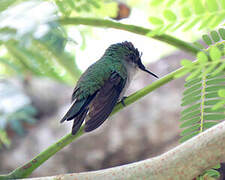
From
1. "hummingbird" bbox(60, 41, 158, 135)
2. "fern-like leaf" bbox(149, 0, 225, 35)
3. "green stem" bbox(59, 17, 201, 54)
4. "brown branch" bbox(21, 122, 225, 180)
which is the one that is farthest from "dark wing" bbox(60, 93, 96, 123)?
"fern-like leaf" bbox(149, 0, 225, 35)

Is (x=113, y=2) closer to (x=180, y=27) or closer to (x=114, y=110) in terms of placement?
(x=114, y=110)

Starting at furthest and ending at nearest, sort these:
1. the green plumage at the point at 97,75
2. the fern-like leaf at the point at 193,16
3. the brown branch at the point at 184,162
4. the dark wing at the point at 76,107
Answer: the green plumage at the point at 97,75
the dark wing at the point at 76,107
the brown branch at the point at 184,162
the fern-like leaf at the point at 193,16

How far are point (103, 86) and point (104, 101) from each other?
0.28 meters

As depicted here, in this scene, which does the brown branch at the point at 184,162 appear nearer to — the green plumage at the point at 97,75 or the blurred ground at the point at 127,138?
the green plumage at the point at 97,75

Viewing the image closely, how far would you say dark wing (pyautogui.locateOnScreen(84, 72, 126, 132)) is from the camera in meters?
2.44

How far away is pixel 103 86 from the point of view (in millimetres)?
2920

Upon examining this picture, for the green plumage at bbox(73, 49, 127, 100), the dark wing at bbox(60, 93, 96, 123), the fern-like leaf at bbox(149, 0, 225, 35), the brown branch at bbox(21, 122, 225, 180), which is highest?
the green plumage at bbox(73, 49, 127, 100)

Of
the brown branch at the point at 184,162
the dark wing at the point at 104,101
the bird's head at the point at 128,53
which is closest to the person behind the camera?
the brown branch at the point at 184,162

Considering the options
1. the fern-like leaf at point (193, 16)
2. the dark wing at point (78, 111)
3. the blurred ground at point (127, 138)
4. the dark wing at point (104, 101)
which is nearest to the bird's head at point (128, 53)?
the dark wing at point (104, 101)

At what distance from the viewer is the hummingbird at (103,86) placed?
2.53 meters

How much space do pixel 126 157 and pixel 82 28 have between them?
3.47m

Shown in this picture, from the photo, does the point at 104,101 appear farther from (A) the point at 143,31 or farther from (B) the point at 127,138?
(B) the point at 127,138

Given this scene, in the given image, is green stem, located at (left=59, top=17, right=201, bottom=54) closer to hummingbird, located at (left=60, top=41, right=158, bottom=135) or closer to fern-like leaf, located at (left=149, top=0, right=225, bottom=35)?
hummingbird, located at (left=60, top=41, right=158, bottom=135)

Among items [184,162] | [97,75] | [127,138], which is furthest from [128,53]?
[127,138]
